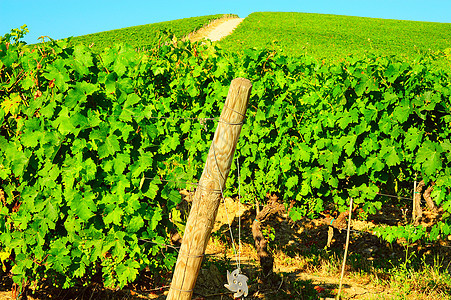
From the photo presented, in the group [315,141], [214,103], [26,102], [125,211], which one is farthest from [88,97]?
[315,141]

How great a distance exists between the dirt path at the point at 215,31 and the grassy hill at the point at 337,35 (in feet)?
4.86

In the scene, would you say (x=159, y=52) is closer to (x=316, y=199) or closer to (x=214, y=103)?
(x=214, y=103)

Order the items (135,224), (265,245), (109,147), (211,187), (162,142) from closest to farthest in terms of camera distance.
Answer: (211,187) → (109,147) → (135,224) → (162,142) → (265,245)

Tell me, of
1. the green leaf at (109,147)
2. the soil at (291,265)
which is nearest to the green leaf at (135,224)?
the green leaf at (109,147)

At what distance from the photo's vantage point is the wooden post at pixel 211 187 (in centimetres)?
297

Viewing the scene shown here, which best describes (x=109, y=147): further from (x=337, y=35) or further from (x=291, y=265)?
(x=337, y=35)

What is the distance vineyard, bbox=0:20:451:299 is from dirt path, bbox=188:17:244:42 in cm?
3698

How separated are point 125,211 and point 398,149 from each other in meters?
3.28

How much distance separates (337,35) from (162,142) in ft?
151

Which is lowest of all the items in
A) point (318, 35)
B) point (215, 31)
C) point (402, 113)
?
point (402, 113)

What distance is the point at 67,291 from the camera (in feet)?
15.4

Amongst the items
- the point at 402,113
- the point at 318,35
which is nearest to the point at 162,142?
the point at 402,113

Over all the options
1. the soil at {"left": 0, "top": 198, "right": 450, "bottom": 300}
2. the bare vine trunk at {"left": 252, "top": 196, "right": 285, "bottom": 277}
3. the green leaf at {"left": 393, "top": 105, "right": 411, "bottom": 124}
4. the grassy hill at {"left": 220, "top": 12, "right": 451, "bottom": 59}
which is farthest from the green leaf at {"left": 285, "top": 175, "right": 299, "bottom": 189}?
the grassy hill at {"left": 220, "top": 12, "right": 451, "bottom": 59}

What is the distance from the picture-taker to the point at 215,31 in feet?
161
